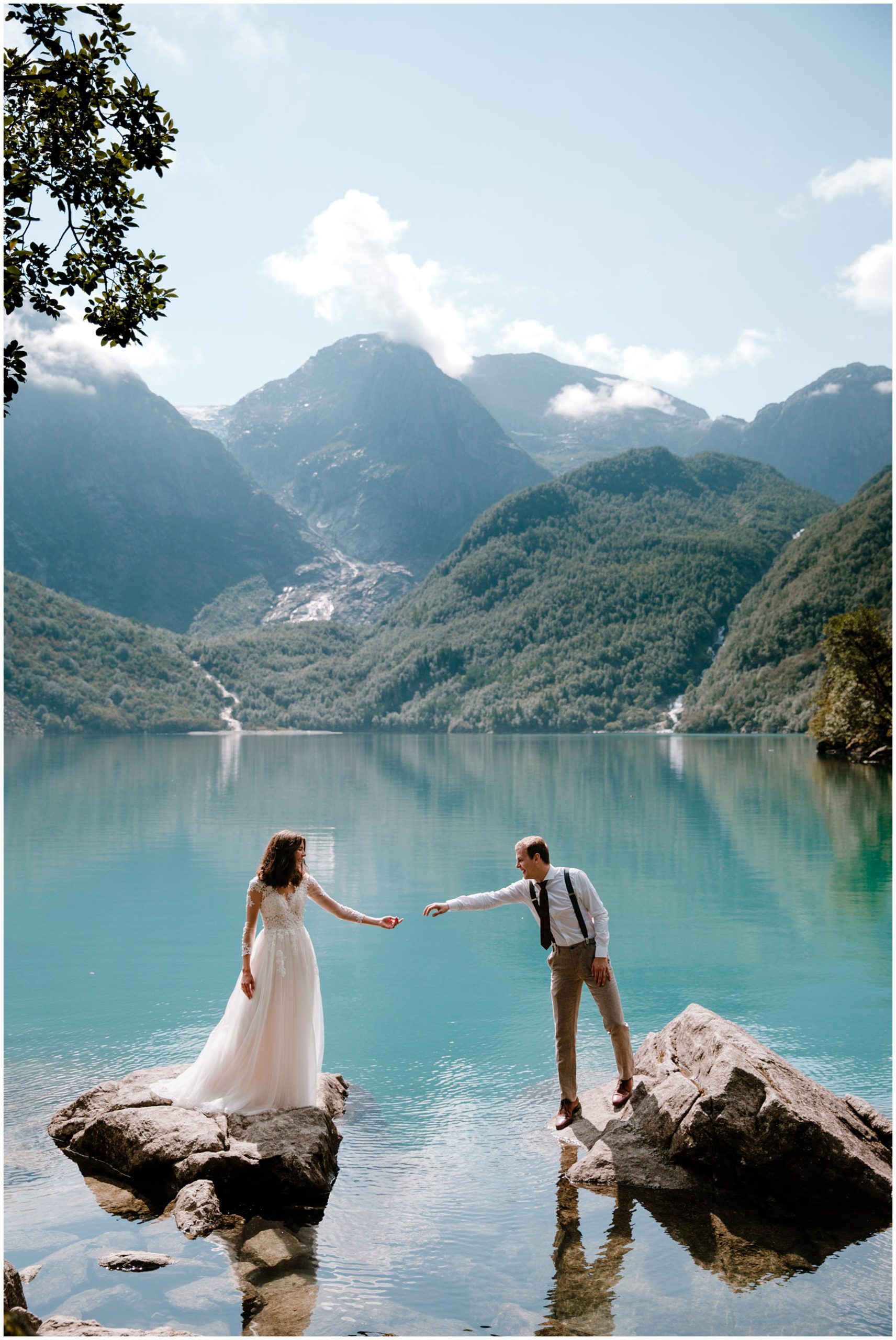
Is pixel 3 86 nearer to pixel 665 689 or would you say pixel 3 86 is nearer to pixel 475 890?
pixel 475 890

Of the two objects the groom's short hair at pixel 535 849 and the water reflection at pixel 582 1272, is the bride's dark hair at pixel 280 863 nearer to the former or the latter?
the groom's short hair at pixel 535 849

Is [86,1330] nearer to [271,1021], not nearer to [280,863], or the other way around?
[271,1021]

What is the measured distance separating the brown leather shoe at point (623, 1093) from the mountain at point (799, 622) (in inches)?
5203

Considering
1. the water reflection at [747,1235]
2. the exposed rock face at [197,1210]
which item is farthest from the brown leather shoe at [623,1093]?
the exposed rock face at [197,1210]

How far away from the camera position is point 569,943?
802cm

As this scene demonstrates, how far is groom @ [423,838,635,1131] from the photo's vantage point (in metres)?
7.96

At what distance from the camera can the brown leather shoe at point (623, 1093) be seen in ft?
27.0

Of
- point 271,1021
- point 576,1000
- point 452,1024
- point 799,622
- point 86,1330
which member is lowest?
point 452,1024

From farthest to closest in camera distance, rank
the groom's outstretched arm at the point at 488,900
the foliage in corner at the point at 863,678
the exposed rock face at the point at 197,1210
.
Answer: the foliage in corner at the point at 863,678 → the groom's outstretched arm at the point at 488,900 → the exposed rock face at the point at 197,1210

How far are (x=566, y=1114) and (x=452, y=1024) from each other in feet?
13.6

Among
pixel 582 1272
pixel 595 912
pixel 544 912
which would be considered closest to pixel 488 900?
pixel 544 912

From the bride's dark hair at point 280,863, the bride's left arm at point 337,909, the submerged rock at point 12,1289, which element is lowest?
the submerged rock at point 12,1289

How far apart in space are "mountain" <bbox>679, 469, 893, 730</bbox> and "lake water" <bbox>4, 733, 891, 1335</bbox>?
115 meters

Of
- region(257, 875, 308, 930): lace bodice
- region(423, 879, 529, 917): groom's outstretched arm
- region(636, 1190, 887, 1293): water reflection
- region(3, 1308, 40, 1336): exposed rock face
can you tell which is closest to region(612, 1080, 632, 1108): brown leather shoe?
region(636, 1190, 887, 1293): water reflection
